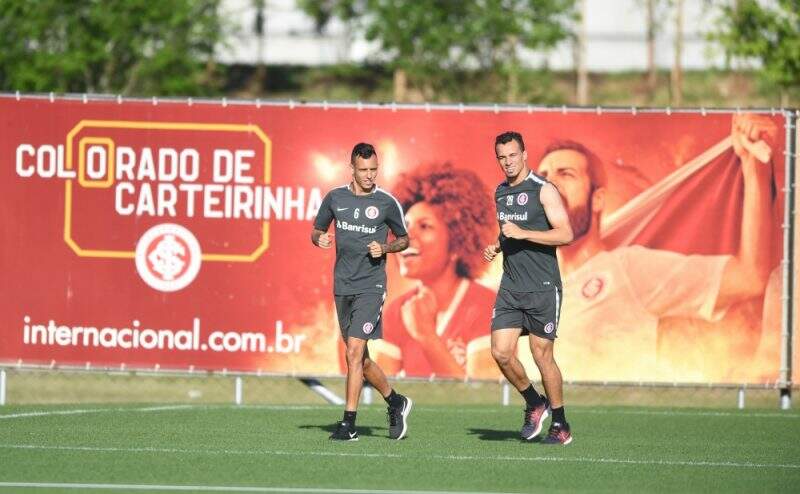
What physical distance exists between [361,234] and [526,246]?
4.03ft

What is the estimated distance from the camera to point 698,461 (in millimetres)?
12406

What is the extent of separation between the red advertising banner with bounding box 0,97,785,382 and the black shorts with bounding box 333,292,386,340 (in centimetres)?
384

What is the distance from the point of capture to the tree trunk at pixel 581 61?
36.1m

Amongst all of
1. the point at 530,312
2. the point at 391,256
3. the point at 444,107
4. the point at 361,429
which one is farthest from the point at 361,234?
the point at 444,107

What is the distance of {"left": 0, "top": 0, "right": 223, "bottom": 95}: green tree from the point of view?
32.0 metres

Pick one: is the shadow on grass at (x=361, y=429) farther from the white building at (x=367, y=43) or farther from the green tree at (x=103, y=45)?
the white building at (x=367, y=43)

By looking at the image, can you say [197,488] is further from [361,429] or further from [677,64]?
[677,64]

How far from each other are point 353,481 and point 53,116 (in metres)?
7.59

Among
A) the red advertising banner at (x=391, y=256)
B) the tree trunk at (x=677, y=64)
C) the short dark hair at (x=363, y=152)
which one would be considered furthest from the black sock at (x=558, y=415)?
the tree trunk at (x=677, y=64)

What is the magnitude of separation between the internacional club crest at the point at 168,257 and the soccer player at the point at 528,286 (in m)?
4.82

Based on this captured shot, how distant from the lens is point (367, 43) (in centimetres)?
3612

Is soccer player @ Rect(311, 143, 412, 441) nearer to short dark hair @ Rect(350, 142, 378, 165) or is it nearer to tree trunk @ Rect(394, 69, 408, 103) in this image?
short dark hair @ Rect(350, 142, 378, 165)

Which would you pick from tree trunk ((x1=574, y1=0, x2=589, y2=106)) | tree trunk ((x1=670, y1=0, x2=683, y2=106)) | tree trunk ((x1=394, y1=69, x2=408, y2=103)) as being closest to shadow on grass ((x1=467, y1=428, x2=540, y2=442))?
tree trunk ((x1=670, y1=0, x2=683, y2=106))

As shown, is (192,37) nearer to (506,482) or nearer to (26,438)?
(26,438)
